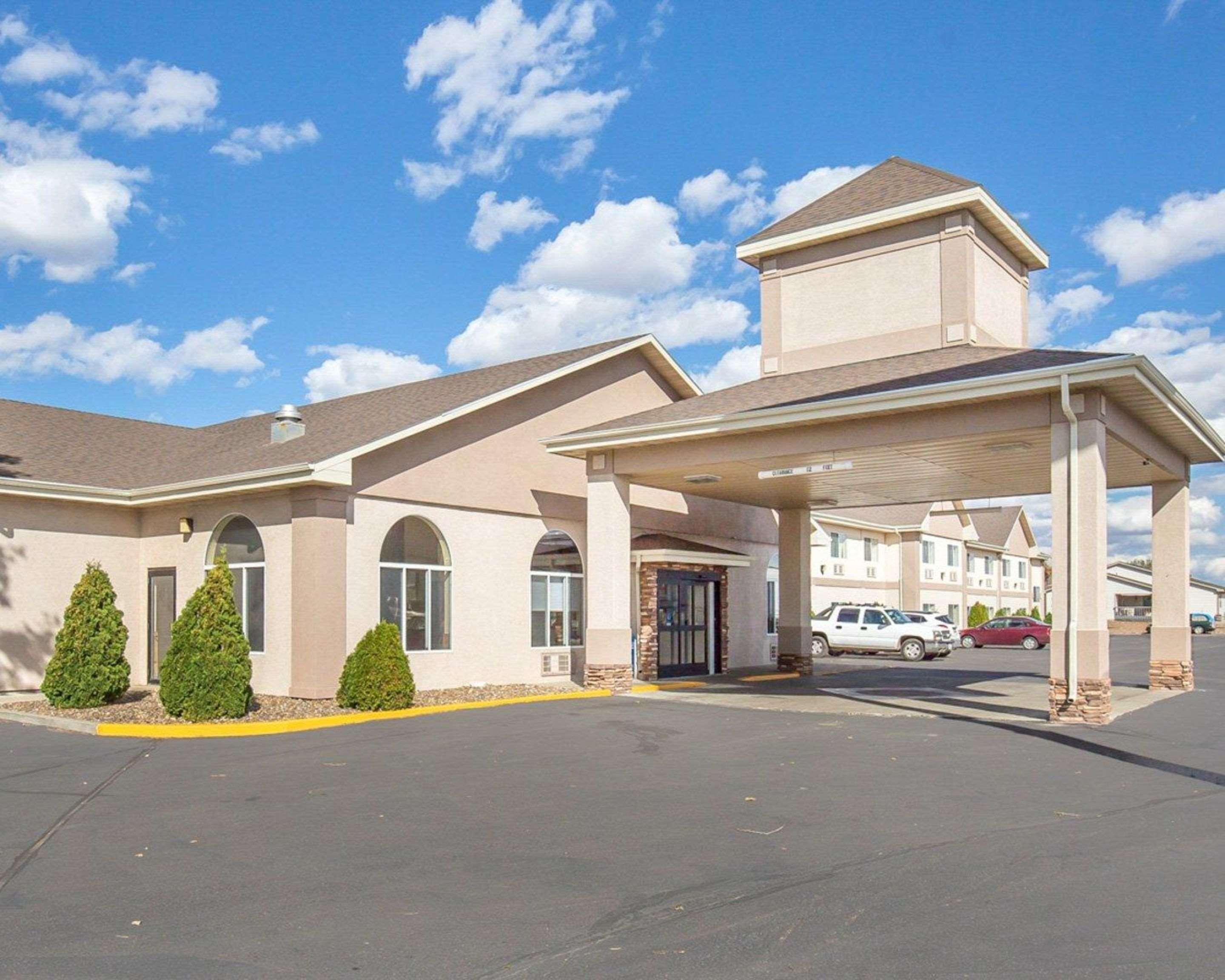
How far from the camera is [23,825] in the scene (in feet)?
29.0

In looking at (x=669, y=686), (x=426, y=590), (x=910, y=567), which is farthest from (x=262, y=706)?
(x=910, y=567)

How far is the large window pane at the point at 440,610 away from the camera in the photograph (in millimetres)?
19531

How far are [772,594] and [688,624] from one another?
412 centimetres

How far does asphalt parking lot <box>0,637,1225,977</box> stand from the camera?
18.7ft

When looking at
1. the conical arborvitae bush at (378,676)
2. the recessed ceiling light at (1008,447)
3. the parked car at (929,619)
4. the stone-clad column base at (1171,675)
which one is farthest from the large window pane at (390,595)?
the parked car at (929,619)

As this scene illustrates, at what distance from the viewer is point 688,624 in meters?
25.0

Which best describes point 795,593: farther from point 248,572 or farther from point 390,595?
point 248,572

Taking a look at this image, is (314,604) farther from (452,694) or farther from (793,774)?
(793,774)

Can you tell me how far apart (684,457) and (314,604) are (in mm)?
6615

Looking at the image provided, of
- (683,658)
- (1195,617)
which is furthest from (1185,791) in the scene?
(1195,617)

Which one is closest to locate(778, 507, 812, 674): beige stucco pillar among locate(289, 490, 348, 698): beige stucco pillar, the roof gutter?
locate(289, 490, 348, 698): beige stucco pillar

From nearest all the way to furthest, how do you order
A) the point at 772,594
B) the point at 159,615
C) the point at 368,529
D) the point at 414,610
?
1. the point at 368,529
2. the point at 414,610
3. the point at 159,615
4. the point at 772,594

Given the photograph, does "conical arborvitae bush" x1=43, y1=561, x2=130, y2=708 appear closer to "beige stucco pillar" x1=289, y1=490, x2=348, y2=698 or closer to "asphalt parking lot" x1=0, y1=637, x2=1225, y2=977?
"beige stucco pillar" x1=289, y1=490, x2=348, y2=698

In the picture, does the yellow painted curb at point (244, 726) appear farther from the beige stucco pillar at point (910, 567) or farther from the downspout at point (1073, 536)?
the beige stucco pillar at point (910, 567)
